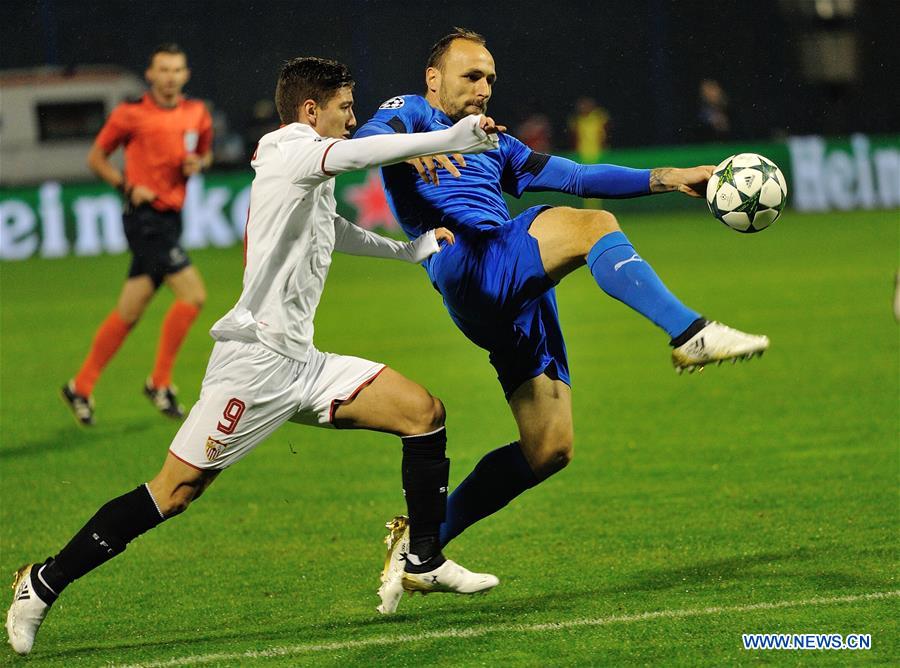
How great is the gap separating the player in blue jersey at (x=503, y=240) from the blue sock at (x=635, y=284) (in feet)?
0.07

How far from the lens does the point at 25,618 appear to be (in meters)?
4.66

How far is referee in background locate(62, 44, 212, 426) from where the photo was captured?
9734 millimetres

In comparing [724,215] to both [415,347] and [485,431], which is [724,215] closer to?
[485,431]

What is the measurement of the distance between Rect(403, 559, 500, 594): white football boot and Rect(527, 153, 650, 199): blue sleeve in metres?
1.50

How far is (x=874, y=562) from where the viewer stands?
5480 millimetres

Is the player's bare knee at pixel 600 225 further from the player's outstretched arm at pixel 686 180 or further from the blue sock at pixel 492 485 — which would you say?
the blue sock at pixel 492 485

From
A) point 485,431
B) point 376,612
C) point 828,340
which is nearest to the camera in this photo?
point 376,612

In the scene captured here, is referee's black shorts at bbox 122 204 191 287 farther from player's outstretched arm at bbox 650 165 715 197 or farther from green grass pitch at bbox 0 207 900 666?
player's outstretched arm at bbox 650 165 715 197

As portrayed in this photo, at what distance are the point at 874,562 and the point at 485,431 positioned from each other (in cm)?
383

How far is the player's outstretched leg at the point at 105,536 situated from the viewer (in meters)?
4.67

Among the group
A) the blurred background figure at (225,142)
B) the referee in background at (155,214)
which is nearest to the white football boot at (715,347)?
the referee in background at (155,214)

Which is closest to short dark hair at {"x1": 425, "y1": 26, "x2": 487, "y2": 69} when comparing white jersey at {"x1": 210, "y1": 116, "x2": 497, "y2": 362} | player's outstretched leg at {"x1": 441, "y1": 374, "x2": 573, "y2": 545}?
white jersey at {"x1": 210, "y1": 116, "x2": 497, "y2": 362}

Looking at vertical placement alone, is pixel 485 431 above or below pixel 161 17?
below

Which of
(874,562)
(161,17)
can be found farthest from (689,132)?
(874,562)
